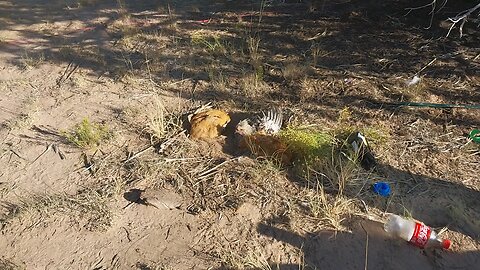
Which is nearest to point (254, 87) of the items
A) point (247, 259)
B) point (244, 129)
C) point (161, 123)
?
point (244, 129)

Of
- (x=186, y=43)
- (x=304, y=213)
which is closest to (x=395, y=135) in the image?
(x=304, y=213)

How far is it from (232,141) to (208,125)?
0.25 metres

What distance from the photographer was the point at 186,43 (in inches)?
201

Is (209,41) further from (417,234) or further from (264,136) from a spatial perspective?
(417,234)

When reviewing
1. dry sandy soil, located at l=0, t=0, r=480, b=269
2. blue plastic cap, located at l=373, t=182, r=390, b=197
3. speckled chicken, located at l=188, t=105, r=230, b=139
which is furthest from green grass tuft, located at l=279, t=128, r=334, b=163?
speckled chicken, located at l=188, t=105, r=230, b=139

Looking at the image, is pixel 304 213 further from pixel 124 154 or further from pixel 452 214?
pixel 124 154

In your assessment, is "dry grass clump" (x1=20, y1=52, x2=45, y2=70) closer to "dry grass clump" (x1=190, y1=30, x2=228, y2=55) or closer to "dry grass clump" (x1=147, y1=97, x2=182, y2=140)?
"dry grass clump" (x1=190, y1=30, x2=228, y2=55)

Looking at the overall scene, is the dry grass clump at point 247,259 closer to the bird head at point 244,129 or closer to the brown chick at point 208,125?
the bird head at point 244,129

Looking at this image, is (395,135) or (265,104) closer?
(395,135)

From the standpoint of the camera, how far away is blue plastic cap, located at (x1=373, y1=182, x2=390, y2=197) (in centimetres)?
310

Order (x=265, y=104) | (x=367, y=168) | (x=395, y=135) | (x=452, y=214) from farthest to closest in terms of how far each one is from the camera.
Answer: (x=265, y=104) < (x=395, y=135) < (x=367, y=168) < (x=452, y=214)

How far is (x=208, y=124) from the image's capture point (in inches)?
147

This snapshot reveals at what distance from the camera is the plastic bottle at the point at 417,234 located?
2.75m

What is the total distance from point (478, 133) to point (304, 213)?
1.66 metres
